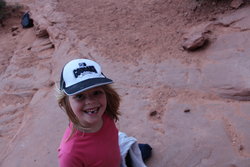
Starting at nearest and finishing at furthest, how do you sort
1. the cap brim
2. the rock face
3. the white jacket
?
the cap brim → the white jacket → the rock face

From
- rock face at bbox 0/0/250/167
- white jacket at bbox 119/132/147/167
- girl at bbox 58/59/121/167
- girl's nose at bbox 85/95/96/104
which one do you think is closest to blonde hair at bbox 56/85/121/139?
girl at bbox 58/59/121/167

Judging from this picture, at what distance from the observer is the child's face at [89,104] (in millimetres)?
1722

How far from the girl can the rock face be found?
0.79 metres

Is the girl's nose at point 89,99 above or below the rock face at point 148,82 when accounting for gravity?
above

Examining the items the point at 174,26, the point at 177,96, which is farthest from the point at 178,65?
the point at 174,26

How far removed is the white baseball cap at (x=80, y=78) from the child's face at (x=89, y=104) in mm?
67

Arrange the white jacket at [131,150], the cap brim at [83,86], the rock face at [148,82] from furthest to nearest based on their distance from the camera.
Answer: the rock face at [148,82] < the white jacket at [131,150] < the cap brim at [83,86]

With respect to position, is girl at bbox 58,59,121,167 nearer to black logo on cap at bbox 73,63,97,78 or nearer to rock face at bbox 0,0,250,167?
black logo on cap at bbox 73,63,97,78

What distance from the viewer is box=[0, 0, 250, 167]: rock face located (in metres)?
2.64

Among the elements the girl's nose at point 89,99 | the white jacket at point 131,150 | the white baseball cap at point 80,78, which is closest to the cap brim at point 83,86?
the white baseball cap at point 80,78

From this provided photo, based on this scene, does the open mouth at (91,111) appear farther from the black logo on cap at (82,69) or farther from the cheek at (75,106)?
the black logo on cap at (82,69)

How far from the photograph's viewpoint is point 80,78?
5.51 ft

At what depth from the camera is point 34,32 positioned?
5727 mm

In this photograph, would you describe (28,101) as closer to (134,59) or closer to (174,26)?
(134,59)
